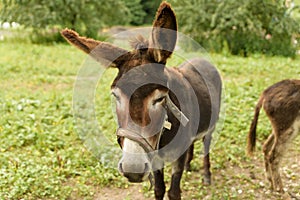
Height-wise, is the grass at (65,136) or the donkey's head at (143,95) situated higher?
the donkey's head at (143,95)

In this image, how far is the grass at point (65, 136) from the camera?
459 centimetres

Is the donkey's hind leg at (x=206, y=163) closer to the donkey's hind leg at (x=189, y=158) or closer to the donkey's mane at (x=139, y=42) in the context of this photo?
the donkey's hind leg at (x=189, y=158)

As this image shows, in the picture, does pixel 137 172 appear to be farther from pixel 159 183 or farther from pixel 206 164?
pixel 206 164

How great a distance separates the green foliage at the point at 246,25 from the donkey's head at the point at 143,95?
11.1 metres

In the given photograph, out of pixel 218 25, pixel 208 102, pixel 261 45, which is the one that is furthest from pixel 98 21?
pixel 208 102

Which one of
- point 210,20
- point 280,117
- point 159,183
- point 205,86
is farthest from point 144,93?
point 210,20

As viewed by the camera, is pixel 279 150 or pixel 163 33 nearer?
pixel 163 33

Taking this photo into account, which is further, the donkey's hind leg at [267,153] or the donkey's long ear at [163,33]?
the donkey's hind leg at [267,153]

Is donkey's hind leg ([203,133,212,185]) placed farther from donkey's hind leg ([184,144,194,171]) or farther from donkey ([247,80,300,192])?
donkey ([247,80,300,192])

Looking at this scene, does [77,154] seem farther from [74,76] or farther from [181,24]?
[181,24]

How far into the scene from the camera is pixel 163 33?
2689 mm

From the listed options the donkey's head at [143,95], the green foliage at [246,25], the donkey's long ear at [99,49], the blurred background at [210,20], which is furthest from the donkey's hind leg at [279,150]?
the green foliage at [246,25]

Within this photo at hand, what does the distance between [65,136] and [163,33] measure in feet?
12.4

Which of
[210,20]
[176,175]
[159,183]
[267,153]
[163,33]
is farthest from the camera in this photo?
[210,20]
